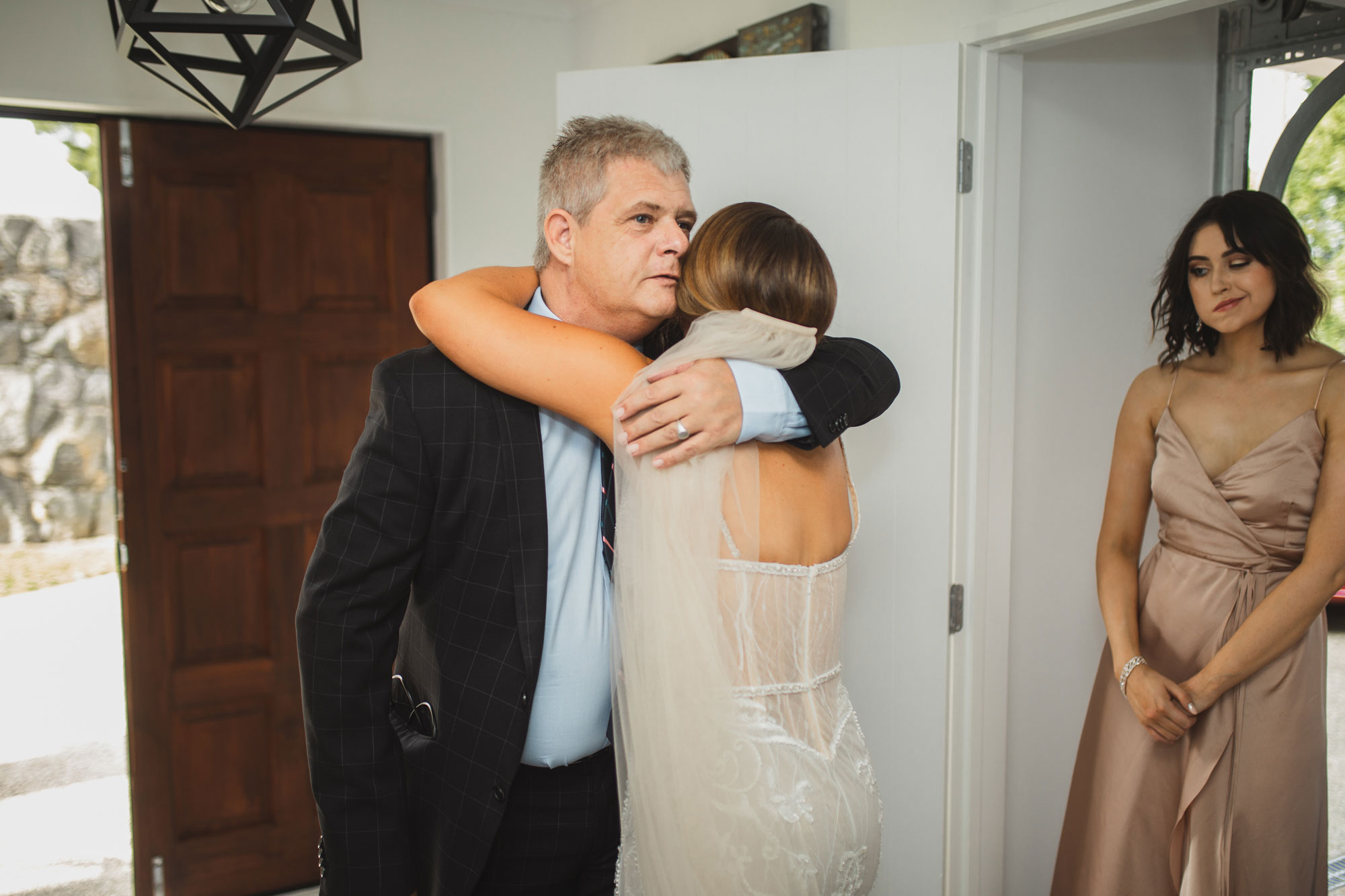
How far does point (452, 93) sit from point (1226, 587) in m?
2.82

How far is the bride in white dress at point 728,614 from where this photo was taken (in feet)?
3.79

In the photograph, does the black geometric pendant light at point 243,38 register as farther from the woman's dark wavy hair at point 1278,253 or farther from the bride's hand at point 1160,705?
the bride's hand at point 1160,705

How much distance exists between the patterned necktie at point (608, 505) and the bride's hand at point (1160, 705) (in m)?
1.27

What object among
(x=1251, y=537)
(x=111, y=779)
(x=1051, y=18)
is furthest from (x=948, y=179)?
(x=111, y=779)

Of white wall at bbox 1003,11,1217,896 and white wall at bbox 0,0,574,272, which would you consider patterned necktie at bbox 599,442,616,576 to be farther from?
white wall at bbox 0,0,574,272

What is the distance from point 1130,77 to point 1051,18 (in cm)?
70

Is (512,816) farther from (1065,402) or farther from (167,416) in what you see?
(167,416)

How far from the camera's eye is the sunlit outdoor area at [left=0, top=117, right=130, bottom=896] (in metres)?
4.37

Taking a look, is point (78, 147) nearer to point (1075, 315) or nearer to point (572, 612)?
point (572, 612)

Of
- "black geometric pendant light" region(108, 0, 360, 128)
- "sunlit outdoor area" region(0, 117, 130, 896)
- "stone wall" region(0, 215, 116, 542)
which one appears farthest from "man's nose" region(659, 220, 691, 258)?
"stone wall" region(0, 215, 116, 542)

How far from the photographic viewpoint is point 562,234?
53.5 inches

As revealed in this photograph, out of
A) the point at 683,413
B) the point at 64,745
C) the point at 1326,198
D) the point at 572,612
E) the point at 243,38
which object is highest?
the point at 243,38

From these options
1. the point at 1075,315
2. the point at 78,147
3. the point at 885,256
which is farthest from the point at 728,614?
the point at 78,147

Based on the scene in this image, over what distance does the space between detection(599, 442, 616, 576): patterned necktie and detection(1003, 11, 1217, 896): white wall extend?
4.46 feet
